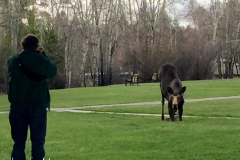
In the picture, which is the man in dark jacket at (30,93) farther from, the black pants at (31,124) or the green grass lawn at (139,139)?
the green grass lawn at (139,139)

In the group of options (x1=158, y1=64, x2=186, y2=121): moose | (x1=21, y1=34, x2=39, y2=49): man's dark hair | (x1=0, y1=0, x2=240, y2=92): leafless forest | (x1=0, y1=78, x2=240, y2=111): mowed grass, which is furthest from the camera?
(x1=0, y1=0, x2=240, y2=92): leafless forest

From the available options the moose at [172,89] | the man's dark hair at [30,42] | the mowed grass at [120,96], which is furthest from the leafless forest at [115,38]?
the man's dark hair at [30,42]

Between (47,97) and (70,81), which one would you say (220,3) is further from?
(47,97)

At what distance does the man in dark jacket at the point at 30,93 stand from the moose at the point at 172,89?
7.62 metres

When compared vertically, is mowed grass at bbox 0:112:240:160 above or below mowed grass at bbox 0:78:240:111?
above

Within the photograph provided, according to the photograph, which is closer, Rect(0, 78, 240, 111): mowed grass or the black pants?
the black pants

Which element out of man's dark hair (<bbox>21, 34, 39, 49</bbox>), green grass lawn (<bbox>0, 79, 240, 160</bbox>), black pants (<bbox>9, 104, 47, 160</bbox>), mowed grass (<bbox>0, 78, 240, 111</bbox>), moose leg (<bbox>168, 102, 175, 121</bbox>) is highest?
man's dark hair (<bbox>21, 34, 39, 49</bbox>)

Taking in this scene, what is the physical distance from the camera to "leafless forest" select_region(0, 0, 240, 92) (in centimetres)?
5716

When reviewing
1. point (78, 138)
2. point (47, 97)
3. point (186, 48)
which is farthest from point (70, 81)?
point (47, 97)

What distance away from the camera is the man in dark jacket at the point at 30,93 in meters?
Answer: 6.82

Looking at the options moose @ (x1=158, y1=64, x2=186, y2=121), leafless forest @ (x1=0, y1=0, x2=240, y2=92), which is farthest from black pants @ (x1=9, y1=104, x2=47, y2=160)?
leafless forest @ (x1=0, y1=0, x2=240, y2=92)

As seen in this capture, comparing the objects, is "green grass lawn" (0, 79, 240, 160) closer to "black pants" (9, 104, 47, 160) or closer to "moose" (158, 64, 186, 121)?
"moose" (158, 64, 186, 121)

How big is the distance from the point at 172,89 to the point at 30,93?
26.6ft

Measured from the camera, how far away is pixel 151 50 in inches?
2277
